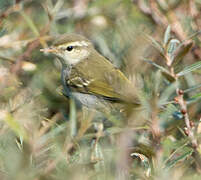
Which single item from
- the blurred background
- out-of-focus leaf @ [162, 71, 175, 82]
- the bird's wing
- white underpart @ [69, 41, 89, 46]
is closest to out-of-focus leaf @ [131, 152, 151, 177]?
the blurred background

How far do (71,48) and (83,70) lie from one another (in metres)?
0.27

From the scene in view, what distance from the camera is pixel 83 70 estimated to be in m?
4.13

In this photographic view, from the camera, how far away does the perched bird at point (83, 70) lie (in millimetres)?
3756

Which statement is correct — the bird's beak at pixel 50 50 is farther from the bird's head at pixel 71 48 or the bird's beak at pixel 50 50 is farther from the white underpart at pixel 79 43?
the white underpart at pixel 79 43

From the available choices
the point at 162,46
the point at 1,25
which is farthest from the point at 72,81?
the point at 162,46

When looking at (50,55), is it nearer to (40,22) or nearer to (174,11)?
(40,22)

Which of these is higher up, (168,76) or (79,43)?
(168,76)

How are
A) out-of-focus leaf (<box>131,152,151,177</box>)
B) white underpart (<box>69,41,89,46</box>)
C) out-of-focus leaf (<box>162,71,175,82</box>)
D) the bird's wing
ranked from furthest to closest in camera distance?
white underpart (<box>69,41,89,46</box>) → the bird's wing → out-of-focus leaf (<box>162,71,175,82</box>) → out-of-focus leaf (<box>131,152,151,177</box>)

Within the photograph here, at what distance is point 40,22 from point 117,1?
0.82 meters

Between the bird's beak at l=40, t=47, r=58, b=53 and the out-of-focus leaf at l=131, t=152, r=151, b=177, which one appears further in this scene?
the bird's beak at l=40, t=47, r=58, b=53

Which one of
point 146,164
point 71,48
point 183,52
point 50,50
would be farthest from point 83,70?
point 146,164

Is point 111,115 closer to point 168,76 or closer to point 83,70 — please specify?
point 168,76

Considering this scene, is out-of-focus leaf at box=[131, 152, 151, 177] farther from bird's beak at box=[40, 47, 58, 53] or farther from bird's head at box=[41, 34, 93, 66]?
bird's head at box=[41, 34, 93, 66]

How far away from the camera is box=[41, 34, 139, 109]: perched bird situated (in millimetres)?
Result: 3756
